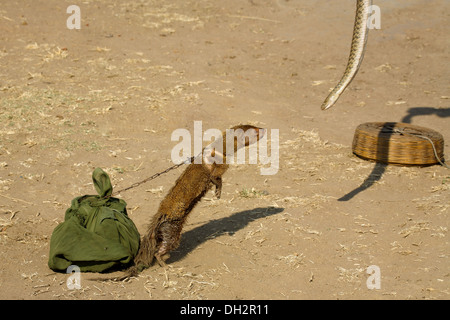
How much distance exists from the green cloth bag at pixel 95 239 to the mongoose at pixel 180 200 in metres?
0.12

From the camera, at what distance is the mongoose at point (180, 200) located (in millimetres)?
4328

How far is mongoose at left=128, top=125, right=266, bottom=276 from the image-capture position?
433 centimetres

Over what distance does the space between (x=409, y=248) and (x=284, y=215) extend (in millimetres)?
1190

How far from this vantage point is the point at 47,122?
7.64m

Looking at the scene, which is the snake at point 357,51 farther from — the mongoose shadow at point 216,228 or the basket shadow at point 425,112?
the basket shadow at point 425,112

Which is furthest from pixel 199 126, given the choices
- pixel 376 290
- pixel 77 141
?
pixel 376 290

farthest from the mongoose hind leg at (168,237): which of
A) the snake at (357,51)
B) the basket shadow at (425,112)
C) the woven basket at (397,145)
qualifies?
the basket shadow at (425,112)

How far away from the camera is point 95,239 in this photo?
421cm

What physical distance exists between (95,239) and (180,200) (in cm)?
68

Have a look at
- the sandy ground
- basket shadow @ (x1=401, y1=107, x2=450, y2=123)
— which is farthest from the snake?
basket shadow @ (x1=401, y1=107, x2=450, y2=123)

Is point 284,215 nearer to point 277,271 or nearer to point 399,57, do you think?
point 277,271

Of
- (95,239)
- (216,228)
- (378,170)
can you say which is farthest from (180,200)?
(378,170)

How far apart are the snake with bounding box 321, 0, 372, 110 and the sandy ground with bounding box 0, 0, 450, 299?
1231mm

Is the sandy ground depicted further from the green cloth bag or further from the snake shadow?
the green cloth bag
